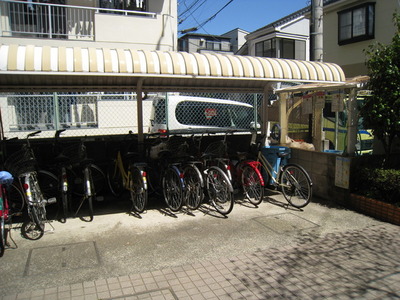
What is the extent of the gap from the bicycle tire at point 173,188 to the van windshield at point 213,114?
4.10 meters

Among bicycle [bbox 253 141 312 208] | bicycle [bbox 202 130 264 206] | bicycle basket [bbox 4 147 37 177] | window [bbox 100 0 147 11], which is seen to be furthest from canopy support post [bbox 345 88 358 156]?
window [bbox 100 0 147 11]

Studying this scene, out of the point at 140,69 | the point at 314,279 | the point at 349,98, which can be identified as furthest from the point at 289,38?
the point at 314,279

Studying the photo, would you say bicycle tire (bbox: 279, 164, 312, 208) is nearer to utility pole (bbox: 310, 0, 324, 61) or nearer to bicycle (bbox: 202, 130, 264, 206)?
bicycle (bbox: 202, 130, 264, 206)

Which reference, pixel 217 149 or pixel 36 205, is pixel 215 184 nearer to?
pixel 217 149

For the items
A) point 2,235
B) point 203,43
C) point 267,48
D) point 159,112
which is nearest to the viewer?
point 2,235

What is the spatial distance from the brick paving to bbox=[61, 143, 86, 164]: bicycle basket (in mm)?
2610

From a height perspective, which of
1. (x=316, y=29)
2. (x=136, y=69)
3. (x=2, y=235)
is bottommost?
(x=2, y=235)

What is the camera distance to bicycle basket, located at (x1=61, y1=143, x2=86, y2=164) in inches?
220

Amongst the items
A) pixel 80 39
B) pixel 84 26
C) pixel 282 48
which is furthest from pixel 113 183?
pixel 282 48

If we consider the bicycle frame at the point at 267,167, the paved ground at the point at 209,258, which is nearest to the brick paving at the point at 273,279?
the paved ground at the point at 209,258

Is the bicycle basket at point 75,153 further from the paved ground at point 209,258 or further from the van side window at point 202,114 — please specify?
the van side window at point 202,114

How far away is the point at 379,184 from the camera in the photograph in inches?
208

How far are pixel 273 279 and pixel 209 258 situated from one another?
812mm

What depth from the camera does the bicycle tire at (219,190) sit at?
534cm
